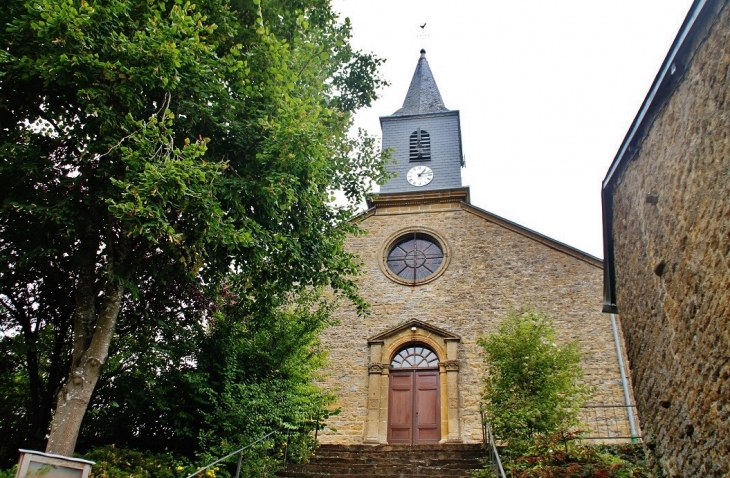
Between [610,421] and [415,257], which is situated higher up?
[415,257]

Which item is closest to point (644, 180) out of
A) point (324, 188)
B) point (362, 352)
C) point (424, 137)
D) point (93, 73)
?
point (324, 188)

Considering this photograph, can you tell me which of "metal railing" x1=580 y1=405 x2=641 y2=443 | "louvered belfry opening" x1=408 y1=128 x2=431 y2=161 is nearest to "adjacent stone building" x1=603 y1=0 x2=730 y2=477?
"metal railing" x1=580 y1=405 x2=641 y2=443

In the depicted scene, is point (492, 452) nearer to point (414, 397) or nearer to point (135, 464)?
point (414, 397)

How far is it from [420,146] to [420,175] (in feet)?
4.06

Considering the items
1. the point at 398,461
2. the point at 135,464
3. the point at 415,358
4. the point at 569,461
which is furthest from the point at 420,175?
the point at 135,464

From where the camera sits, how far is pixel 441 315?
12.6 m

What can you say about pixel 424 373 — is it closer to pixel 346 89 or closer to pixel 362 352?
pixel 362 352

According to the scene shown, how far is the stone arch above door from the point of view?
443 inches

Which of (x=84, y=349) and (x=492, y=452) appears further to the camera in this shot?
(x=492, y=452)

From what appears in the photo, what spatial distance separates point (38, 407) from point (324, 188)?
4.78 metres

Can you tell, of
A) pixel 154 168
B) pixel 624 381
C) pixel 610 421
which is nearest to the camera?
pixel 154 168

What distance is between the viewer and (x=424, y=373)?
12.1 metres

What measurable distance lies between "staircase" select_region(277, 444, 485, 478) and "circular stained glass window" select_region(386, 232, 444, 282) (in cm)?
466

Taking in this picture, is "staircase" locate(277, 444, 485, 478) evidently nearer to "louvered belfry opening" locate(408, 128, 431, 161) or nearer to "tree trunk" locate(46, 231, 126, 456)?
Result: "tree trunk" locate(46, 231, 126, 456)
